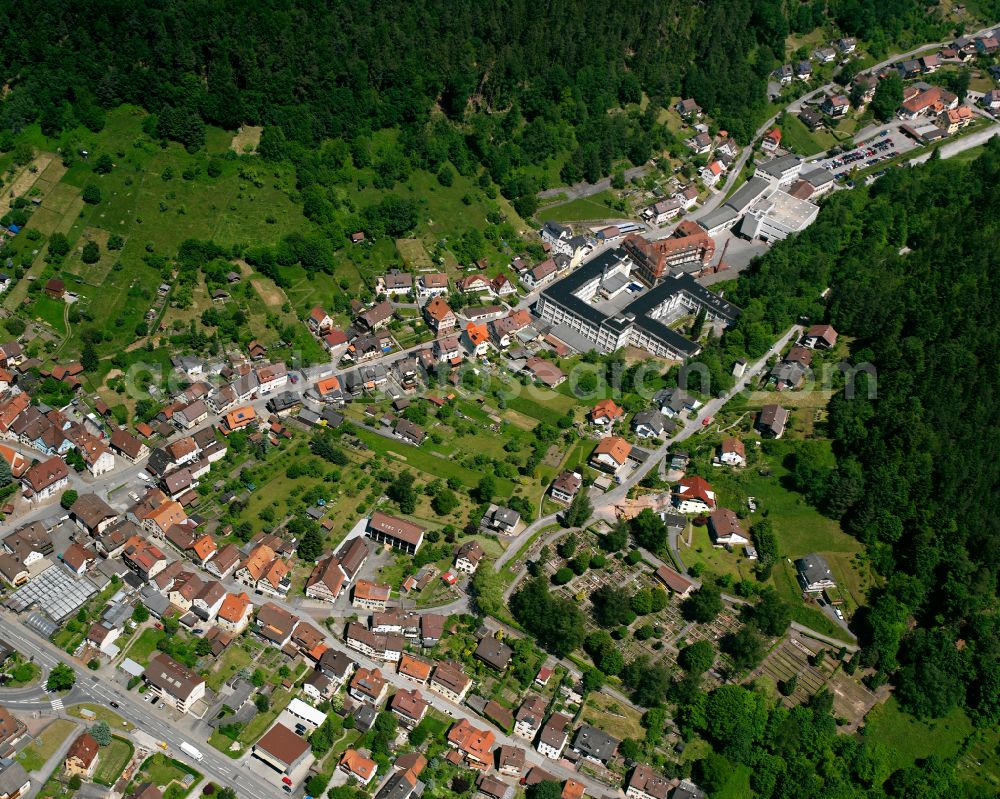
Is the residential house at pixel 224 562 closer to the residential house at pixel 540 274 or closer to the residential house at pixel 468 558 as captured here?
the residential house at pixel 468 558

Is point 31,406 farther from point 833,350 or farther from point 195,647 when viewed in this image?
point 833,350

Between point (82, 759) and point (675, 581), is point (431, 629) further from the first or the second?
point (82, 759)

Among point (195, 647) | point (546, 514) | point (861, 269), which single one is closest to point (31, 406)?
point (195, 647)

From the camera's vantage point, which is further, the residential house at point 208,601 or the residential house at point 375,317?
the residential house at point 375,317

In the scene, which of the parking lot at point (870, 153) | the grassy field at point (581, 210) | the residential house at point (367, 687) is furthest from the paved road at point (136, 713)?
the parking lot at point (870, 153)

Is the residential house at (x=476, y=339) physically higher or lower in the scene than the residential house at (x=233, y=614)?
higher

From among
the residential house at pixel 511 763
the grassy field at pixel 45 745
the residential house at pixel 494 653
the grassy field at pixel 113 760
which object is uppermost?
the grassy field at pixel 45 745

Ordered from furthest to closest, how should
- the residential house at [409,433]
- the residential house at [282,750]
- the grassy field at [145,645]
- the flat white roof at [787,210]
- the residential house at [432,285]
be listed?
the flat white roof at [787,210]
the residential house at [432,285]
the residential house at [409,433]
the grassy field at [145,645]
the residential house at [282,750]
